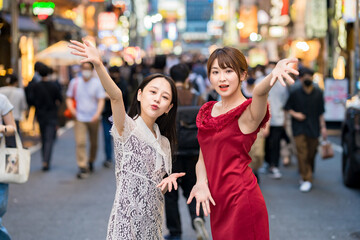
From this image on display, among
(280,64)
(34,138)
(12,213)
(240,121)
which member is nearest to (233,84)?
(240,121)

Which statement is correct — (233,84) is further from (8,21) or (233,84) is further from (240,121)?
(8,21)

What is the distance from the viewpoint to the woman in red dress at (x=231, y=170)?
12.8 feet

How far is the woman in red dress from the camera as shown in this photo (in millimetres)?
3895

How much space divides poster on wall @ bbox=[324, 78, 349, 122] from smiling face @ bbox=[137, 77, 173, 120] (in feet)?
47.3

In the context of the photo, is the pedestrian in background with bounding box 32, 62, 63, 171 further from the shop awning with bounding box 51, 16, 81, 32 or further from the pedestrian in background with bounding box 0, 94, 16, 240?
the shop awning with bounding box 51, 16, 81, 32

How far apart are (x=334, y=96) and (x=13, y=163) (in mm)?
14003

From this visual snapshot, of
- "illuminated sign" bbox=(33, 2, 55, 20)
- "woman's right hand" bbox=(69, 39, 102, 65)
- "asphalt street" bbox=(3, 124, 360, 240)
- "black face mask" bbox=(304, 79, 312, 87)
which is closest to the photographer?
"woman's right hand" bbox=(69, 39, 102, 65)

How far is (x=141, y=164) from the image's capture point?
13.7 ft

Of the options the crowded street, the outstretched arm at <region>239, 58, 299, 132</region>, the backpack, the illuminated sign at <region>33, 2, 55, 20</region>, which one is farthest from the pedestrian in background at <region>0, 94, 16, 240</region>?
the illuminated sign at <region>33, 2, 55, 20</region>

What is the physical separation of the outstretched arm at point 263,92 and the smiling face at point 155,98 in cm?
62

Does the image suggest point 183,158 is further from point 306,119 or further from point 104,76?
point 306,119

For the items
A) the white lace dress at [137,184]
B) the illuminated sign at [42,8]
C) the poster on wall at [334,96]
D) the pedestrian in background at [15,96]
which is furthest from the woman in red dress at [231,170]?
the illuminated sign at [42,8]

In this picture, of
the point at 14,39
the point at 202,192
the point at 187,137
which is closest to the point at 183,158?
the point at 187,137

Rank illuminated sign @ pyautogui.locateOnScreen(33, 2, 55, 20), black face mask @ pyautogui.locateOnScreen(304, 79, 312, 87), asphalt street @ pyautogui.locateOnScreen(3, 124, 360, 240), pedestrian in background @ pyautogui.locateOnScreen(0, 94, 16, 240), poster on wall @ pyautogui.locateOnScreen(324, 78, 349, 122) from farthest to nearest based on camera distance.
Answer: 1. illuminated sign @ pyautogui.locateOnScreen(33, 2, 55, 20)
2. poster on wall @ pyautogui.locateOnScreen(324, 78, 349, 122)
3. black face mask @ pyautogui.locateOnScreen(304, 79, 312, 87)
4. asphalt street @ pyautogui.locateOnScreen(3, 124, 360, 240)
5. pedestrian in background @ pyautogui.locateOnScreen(0, 94, 16, 240)
